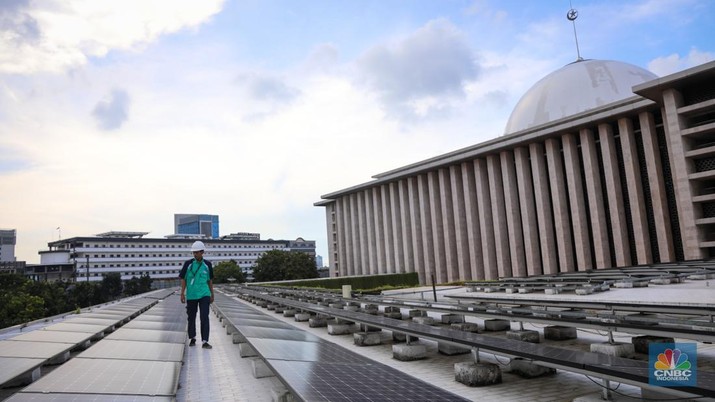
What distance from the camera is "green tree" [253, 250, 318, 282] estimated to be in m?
77.0

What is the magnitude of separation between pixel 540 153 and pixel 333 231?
40.0 meters

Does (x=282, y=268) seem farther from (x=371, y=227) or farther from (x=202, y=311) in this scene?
(x=202, y=311)

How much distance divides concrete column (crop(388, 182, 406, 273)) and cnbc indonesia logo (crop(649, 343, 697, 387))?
162 ft

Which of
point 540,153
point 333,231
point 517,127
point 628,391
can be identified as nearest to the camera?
point 628,391

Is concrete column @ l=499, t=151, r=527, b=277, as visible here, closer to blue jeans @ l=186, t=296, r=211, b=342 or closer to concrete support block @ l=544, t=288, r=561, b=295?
concrete support block @ l=544, t=288, r=561, b=295

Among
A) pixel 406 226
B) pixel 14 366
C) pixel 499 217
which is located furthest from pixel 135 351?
pixel 406 226

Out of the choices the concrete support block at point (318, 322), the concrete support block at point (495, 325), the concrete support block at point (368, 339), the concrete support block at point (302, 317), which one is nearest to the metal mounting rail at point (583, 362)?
the concrete support block at point (368, 339)

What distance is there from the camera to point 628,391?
4.49 m

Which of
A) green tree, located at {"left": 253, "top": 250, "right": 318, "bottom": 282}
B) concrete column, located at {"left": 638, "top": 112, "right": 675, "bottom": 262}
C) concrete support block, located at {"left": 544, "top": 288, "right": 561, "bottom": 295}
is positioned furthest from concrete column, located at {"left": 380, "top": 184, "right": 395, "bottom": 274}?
concrete support block, located at {"left": 544, "top": 288, "right": 561, "bottom": 295}

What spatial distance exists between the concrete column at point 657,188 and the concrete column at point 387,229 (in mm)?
30363

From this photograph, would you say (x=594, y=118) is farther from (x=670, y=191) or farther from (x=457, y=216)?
(x=457, y=216)

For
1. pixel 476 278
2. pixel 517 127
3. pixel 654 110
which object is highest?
pixel 517 127

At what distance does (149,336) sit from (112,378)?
343 cm

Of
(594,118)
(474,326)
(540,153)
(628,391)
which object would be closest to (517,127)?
(540,153)
